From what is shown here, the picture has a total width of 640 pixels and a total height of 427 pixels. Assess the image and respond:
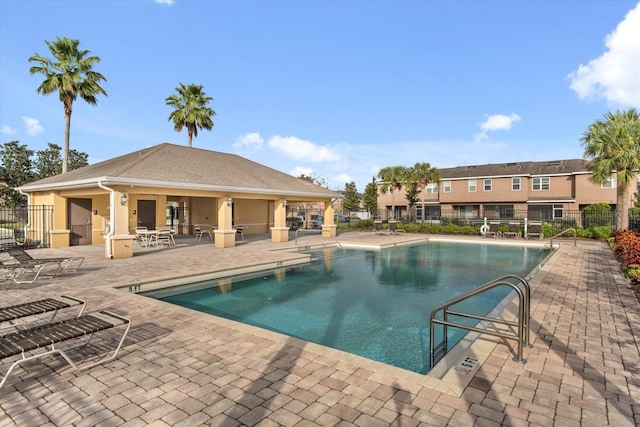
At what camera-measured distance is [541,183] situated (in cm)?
3428

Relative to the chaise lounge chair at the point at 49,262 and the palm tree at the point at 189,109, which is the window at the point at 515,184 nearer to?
the palm tree at the point at 189,109

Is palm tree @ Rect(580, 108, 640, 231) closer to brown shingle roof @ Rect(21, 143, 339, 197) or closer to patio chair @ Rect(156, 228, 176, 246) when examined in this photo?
brown shingle roof @ Rect(21, 143, 339, 197)

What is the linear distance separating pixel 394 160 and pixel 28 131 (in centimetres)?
3687

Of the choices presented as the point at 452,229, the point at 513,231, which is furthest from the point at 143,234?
the point at 513,231

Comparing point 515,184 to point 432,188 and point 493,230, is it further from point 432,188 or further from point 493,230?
point 493,230

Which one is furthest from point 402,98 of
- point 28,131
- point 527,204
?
point 28,131

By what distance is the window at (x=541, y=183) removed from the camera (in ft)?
111

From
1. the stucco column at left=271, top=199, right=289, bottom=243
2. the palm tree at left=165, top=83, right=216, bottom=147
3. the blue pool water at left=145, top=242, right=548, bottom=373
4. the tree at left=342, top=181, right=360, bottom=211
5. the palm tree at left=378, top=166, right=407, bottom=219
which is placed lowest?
the blue pool water at left=145, top=242, right=548, bottom=373

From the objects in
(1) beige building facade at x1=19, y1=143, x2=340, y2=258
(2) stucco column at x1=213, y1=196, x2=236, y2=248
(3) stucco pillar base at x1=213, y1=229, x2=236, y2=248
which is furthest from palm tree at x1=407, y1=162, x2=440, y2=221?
(3) stucco pillar base at x1=213, y1=229, x2=236, y2=248

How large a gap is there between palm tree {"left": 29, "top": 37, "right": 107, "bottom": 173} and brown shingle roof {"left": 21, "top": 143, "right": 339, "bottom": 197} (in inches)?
259

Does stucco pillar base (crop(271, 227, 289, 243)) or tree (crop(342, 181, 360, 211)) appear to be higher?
tree (crop(342, 181, 360, 211))

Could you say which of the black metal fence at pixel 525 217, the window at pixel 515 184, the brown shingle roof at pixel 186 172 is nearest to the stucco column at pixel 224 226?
the brown shingle roof at pixel 186 172

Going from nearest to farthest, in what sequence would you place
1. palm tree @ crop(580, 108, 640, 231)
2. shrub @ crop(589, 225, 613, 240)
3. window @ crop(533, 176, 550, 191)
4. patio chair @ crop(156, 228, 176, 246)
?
1. patio chair @ crop(156, 228, 176, 246)
2. palm tree @ crop(580, 108, 640, 231)
3. shrub @ crop(589, 225, 613, 240)
4. window @ crop(533, 176, 550, 191)

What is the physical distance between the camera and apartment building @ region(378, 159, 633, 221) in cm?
3194
